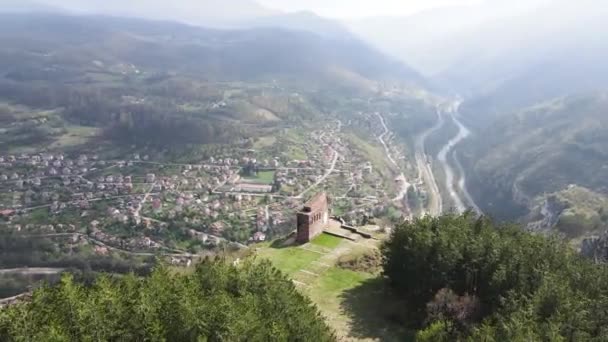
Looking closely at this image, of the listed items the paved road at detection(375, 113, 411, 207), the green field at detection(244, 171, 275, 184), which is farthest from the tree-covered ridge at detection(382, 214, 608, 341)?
the paved road at detection(375, 113, 411, 207)

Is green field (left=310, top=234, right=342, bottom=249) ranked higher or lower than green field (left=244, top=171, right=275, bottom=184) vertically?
higher

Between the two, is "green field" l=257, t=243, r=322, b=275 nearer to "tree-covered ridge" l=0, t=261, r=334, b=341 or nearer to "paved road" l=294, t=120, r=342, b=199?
"tree-covered ridge" l=0, t=261, r=334, b=341

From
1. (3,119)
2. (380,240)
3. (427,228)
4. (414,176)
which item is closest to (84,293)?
(427,228)

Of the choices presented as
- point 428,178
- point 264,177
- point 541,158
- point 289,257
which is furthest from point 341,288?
point 541,158

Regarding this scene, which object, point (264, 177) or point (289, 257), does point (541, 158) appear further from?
point (289, 257)

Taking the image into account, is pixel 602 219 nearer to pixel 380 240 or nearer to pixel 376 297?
pixel 380 240

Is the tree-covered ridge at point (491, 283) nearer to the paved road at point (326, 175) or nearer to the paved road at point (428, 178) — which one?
the paved road at point (428, 178)

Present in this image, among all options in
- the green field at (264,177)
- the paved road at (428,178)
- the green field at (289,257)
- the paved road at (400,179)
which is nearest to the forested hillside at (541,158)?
the paved road at (428,178)
